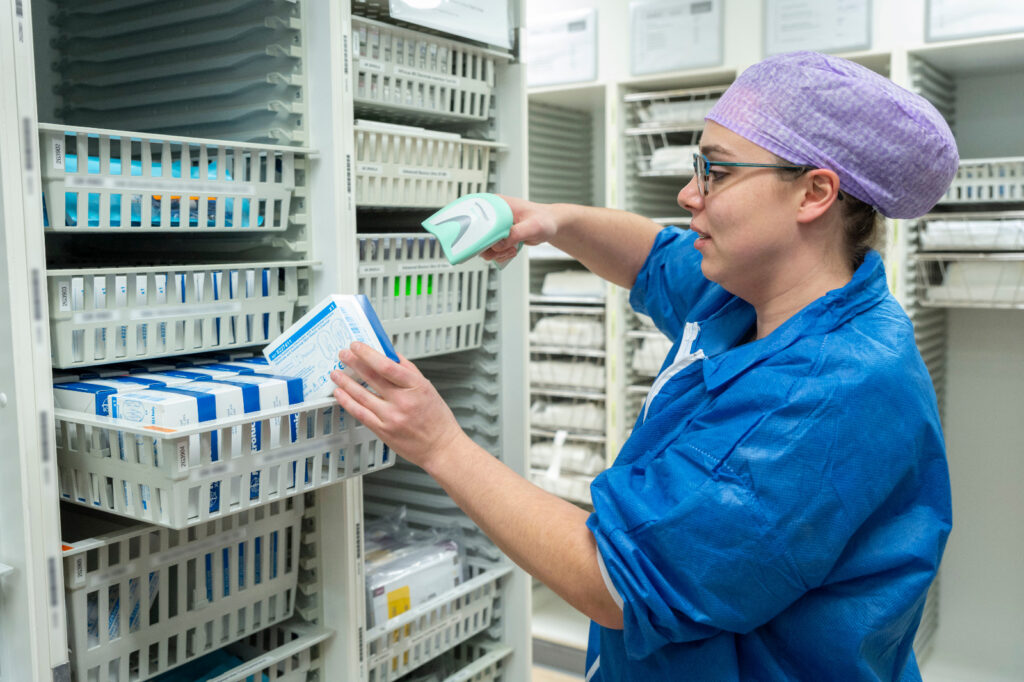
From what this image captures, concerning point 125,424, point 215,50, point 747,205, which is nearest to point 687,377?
point 747,205

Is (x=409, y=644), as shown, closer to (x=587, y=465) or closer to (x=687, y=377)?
(x=687, y=377)

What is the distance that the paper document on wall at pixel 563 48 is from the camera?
3.23 meters

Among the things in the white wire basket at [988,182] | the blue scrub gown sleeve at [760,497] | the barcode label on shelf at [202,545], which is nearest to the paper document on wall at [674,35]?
the white wire basket at [988,182]

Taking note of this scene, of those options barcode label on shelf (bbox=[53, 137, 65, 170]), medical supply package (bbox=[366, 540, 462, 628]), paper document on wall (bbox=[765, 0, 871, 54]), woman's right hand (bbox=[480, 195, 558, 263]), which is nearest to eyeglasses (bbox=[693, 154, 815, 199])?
woman's right hand (bbox=[480, 195, 558, 263])

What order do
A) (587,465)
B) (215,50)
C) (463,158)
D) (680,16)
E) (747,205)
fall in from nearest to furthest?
(747,205) < (215,50) < (463,158) < (680,16) < (587,465)

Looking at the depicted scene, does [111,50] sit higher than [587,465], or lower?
higher

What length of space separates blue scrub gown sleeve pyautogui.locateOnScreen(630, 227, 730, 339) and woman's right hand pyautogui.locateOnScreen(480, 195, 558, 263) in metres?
0.21

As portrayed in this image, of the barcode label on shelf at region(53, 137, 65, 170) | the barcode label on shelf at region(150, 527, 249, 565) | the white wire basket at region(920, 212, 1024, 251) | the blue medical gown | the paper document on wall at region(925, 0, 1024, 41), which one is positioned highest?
the paper document on wall at region(925, 0, 1024, 41)

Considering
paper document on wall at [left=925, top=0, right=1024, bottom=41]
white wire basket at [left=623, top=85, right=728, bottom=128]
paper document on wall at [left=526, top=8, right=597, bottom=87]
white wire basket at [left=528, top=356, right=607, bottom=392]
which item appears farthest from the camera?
white wire basket at [left=528, top=356, right=607, bottom=392]

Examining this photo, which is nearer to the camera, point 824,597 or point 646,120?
point 824,597

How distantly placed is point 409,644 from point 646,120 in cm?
201

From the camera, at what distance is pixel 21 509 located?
4.13 feet

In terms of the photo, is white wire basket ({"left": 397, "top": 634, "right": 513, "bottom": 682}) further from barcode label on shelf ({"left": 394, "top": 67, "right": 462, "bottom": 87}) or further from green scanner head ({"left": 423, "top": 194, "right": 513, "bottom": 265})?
barcode label on shelf ({"left": 394, "top": 67, "right": 462, "bottom": 87})

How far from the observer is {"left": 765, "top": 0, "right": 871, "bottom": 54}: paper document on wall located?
2.77 meters
